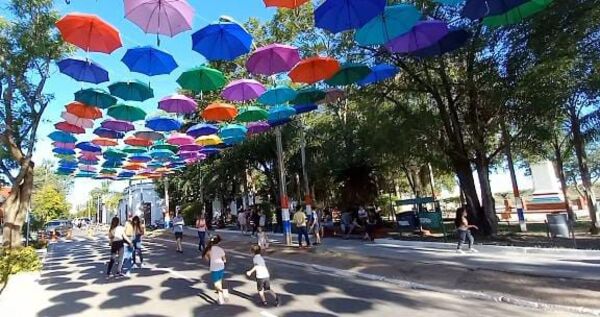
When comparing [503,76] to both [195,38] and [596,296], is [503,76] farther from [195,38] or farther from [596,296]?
[195,38]

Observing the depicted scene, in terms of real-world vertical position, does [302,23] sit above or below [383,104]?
above

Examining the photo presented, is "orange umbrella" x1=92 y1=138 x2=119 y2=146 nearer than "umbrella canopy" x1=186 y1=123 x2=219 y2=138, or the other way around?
"umbrella canopy" x1=186 y1=123 x2=219 y2=138

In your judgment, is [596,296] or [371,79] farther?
[371,79]

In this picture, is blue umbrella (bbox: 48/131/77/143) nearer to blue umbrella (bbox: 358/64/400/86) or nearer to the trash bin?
blue umbrella (bbox: 358/64/400/86)

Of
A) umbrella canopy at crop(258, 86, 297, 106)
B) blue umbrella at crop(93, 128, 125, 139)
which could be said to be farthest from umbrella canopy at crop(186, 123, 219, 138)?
umbrella canopy at crop(258, 86, 297, 106)

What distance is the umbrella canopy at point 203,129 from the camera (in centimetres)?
1853

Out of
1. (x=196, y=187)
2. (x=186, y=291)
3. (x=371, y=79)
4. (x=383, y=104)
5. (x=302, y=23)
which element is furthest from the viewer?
(x=196, y=187)

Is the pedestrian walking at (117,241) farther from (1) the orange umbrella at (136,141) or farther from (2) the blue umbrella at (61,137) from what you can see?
(1) the orange umbrella at (136,141)

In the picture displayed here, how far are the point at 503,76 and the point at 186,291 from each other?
12609 mm

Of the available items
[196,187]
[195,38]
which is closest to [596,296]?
[195,38]

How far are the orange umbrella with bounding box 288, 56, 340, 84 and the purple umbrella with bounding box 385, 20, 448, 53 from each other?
5.10ft

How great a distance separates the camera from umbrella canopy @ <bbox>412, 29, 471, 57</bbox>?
40.0 ft

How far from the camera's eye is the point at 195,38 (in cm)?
1049

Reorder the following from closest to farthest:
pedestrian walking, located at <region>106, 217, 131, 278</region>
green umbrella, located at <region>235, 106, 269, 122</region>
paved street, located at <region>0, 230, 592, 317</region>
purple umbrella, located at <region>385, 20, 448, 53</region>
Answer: paved street, located at <region>0, 230, 592, 317</region> → purple umbrella, located at <region>385, 20, 448, 53</region> → pedestrian walking, located at <region>106, 217, 131, 278</region> → green umbrella, located at <region>235, 106, 269, 122</region>
